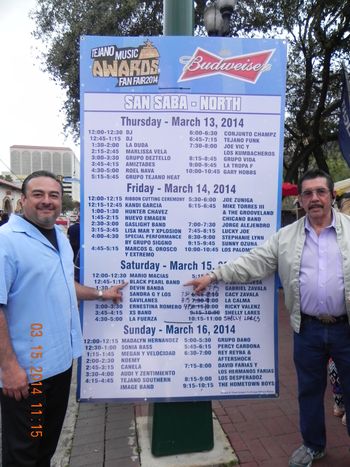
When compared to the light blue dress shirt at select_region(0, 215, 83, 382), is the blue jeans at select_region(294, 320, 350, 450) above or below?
below

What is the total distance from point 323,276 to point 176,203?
3.24 ft

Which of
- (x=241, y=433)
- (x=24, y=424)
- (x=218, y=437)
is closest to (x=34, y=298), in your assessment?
(x=24, y=424)

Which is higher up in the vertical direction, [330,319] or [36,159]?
[36,159]

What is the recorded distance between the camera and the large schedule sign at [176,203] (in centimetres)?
259

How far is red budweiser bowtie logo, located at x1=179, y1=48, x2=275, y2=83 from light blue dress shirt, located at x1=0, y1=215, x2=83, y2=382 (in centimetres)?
131

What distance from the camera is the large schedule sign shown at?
8.51 feet

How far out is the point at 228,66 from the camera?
103 inches

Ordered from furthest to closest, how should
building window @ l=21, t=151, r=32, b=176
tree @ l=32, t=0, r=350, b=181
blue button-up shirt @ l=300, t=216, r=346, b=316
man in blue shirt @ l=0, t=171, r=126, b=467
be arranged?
building window @ l=21, t=151, r=32, b=176, tree @ l=32, t=0, r=350, b=181, blue button-up shirt @ l=300, t=216, r=346, b=316, man in blue shirt @ l=0, t=171, r=126, b=467

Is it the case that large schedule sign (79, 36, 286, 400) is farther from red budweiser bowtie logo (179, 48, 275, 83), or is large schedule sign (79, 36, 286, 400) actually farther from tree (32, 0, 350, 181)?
tree (32, 0, 350, 181)

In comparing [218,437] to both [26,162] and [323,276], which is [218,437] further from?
[26,162]

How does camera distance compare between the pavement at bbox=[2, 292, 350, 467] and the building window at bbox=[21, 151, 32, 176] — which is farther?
the building window at bbox=[21, 151, 32, 176]

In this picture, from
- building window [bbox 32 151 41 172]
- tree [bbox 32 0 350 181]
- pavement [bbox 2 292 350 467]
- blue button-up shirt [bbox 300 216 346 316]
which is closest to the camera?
blue button-up shirt [bbox 300 216 346 316]

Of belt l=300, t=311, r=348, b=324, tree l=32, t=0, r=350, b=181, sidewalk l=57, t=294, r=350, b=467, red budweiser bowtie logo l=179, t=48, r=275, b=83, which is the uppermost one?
tree l=32, t=0, r=350, b=181

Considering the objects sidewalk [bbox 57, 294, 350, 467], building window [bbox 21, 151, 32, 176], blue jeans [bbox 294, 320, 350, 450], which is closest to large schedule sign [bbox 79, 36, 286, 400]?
blue jeans [bbox 294, 320, 350, 450]
